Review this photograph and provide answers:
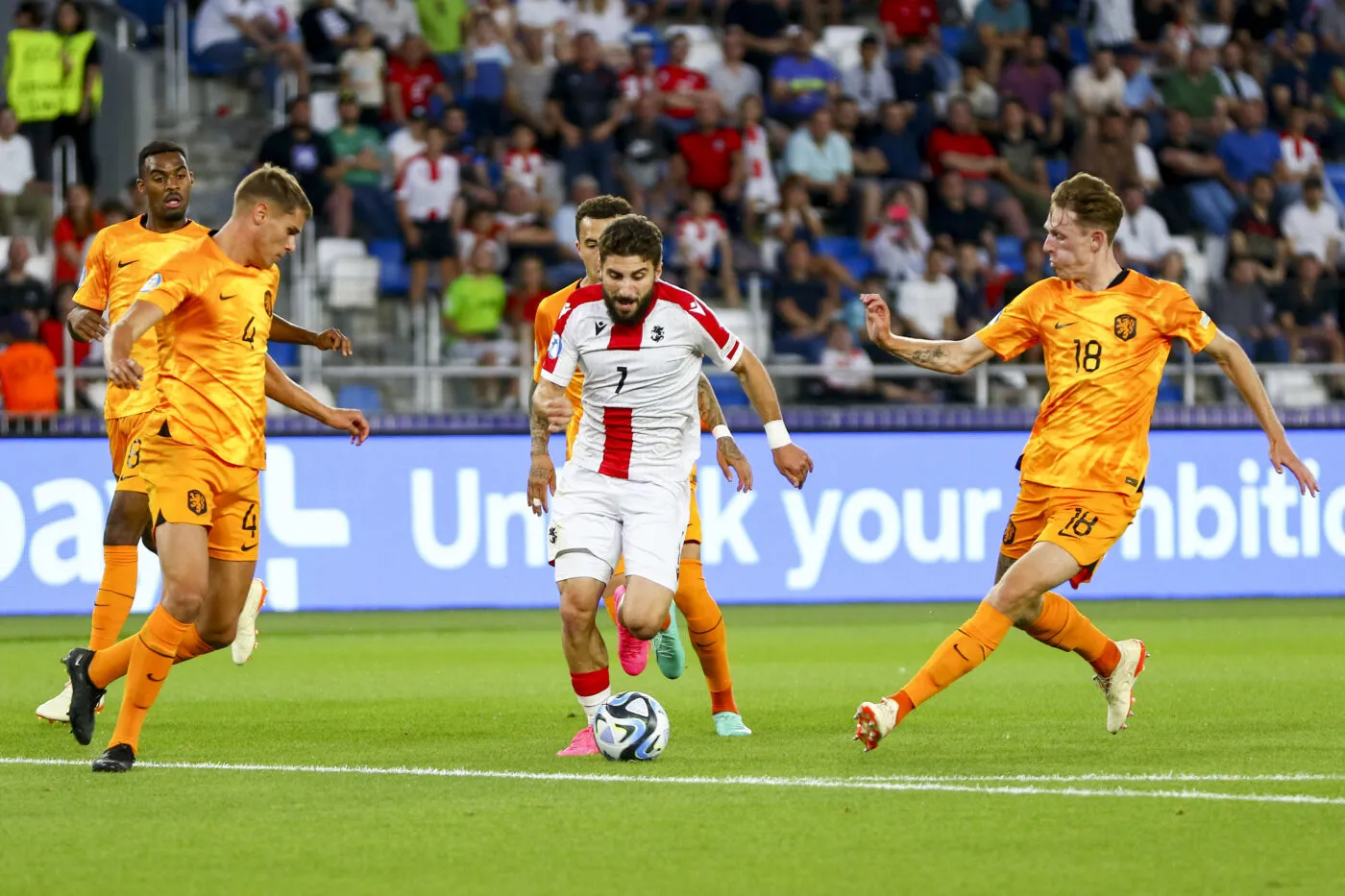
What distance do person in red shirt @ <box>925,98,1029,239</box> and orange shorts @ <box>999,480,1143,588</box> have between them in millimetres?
12233

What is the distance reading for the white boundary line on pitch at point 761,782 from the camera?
20.6ft

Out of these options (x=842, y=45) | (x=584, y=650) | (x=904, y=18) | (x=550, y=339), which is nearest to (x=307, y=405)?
(x=550, y=339)

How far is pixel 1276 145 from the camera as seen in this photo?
68.5 ft

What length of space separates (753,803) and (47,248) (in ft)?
41.6

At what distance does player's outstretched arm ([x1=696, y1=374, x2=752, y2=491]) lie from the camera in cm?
802

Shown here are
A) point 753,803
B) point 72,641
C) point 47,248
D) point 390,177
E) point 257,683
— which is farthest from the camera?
point 390,177

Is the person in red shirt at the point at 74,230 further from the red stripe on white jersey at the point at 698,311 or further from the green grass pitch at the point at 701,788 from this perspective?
the red stripe on white jersey at the point at 698,311

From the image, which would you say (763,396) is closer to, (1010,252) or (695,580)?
(695,580)

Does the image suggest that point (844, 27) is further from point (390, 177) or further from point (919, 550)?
point (919, 550)

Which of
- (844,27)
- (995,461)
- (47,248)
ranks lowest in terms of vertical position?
(995,461)

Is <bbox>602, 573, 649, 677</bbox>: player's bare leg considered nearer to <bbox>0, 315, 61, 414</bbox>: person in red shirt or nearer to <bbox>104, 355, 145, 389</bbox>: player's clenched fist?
<bbox>104, 355, 145, 389</bbox>: player's clenched fist

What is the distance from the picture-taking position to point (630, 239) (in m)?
7.25

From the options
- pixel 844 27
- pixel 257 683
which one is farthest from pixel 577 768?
pixel 844 27

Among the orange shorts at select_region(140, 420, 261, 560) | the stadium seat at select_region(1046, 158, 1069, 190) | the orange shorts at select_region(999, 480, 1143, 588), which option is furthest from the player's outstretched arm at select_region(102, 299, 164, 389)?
the stadium seat at select_region(1046, 158, 1069, 190)
